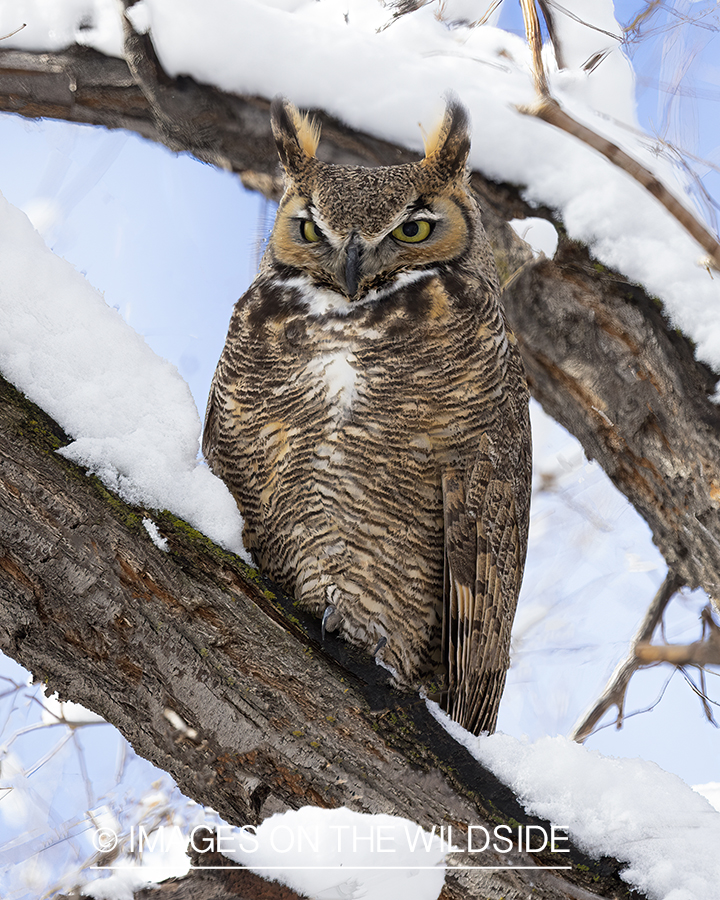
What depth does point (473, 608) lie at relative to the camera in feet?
5.82

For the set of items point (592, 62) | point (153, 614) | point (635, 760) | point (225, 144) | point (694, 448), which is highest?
point (225, 144)

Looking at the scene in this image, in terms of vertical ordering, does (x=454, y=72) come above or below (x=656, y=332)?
above

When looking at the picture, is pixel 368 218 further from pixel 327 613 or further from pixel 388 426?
pixel 327 613

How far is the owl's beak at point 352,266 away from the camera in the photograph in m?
1.74

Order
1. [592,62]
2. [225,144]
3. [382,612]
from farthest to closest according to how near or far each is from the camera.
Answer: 1. [225,144]
2. [592,62]
3. [382,612]

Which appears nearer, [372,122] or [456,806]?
[456,806]

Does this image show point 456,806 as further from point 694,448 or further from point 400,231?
point 694,448

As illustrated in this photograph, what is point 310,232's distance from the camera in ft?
6.19

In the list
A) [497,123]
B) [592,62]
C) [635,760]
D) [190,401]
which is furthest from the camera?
[497,123]

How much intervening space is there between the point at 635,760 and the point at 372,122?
2.32m

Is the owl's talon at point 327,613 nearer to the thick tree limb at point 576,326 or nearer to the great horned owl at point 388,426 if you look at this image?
the great horned owl at point 388,426

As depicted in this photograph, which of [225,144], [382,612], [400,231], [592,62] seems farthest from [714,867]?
[225,144]

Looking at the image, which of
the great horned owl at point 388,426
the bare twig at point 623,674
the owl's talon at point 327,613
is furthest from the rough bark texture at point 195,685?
the bare twig at point 623,674

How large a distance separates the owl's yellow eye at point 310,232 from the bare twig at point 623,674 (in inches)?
70.3
